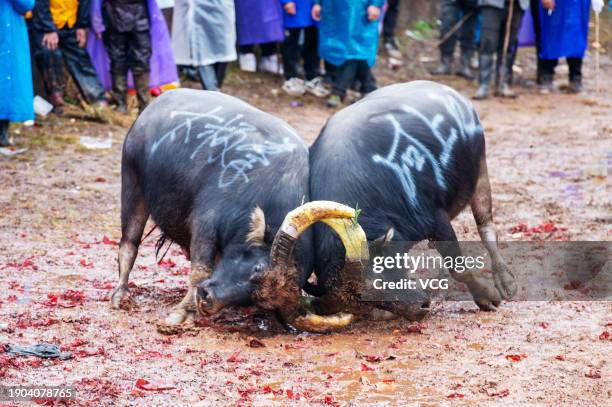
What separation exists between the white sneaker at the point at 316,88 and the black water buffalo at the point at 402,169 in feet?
23.8

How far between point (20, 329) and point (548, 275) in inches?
129

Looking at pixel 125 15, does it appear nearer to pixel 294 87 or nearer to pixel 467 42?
pixel 294 87

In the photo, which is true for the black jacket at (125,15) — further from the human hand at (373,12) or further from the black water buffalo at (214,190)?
the black water buffalo at (214,190)

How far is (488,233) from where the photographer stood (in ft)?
21.7

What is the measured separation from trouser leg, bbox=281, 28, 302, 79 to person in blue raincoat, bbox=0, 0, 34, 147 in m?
4.59

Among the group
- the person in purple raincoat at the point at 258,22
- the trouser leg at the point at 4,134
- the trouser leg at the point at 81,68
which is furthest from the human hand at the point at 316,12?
the trouser leg at the point at 4,134

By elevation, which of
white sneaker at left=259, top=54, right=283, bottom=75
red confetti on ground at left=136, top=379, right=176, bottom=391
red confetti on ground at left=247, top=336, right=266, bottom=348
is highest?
red confetti on ground at left=136, top=379, right=176, bottom=391

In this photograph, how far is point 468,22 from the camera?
14.9 m

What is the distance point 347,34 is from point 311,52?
47.3 inches

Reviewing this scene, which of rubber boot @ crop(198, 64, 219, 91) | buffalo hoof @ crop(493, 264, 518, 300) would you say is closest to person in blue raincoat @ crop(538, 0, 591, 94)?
rubber boot @ crop(198, 64, 219, 91)

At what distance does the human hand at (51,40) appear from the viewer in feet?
35.1

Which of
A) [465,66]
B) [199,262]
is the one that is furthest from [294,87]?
[199,262]

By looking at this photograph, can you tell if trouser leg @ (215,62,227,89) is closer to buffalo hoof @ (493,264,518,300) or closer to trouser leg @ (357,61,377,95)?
trouser leg @ (357,61,377,95)

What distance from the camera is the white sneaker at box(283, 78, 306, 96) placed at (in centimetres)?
1358
